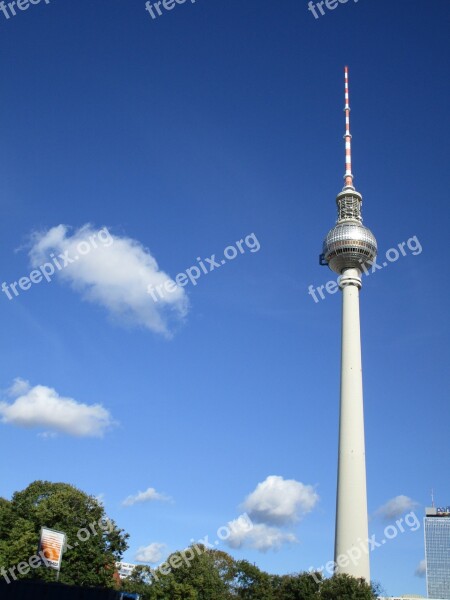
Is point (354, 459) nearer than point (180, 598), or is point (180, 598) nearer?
point (180, 598)

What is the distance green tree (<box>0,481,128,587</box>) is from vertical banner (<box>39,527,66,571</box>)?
10593mm

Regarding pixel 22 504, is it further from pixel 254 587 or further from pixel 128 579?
pixel 254 587

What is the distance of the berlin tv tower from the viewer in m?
80.5

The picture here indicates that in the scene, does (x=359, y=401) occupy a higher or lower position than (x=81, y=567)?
higher

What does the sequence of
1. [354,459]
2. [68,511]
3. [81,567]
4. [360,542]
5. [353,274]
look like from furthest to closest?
[353,274] < [354,459] < [360,542] < [68,511] < [81,567]

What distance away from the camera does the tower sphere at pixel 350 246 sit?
3910 inches

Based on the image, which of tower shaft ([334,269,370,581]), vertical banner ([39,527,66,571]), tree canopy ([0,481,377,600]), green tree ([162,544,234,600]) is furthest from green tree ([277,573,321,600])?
vertical banner ([39,527,66,571])

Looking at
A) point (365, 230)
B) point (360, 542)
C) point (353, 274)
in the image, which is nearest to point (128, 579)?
point (360, 542)

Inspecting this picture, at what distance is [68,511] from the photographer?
218 feet

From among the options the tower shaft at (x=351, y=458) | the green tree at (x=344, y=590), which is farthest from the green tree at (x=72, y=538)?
the tower shaft at (x=351, y=458)

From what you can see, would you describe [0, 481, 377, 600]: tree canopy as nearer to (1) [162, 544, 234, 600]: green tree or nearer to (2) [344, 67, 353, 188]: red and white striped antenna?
(1) [162, 544, 234, 600]: green tree

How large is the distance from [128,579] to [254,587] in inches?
731

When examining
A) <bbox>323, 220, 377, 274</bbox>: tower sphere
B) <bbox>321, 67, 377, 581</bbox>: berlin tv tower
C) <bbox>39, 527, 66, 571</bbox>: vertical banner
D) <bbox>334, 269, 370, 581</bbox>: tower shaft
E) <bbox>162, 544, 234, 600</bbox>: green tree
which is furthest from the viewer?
<bbox>323, 220, 377, 274</bbox>: tower sphere

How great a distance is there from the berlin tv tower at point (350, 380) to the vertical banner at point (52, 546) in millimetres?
43315
